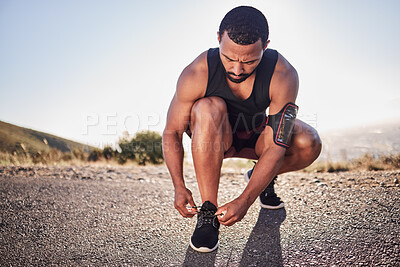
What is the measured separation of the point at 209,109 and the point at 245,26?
61 centimetres

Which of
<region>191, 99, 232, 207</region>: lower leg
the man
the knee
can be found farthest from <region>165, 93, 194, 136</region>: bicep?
<region>191, 99, 232, 207</region>: lower leg

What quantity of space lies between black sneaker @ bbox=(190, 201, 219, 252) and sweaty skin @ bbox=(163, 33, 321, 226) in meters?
0.07

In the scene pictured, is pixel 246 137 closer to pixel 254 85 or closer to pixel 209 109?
pixel 254 85

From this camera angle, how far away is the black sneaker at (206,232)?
1.70m

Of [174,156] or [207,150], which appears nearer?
[207,150]

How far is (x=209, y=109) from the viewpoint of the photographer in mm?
1941

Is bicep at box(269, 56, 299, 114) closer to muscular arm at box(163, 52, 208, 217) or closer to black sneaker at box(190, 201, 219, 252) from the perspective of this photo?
muscular arm at box(163, 52, 208, 217)

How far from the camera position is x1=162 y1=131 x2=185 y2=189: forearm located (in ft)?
6.50

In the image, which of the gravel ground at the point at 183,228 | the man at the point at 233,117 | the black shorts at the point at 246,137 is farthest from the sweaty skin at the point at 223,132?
the gravel ground at the point at 183,228

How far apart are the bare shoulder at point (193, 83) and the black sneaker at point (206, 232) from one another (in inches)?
32.6

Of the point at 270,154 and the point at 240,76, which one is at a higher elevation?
the point at 240,76

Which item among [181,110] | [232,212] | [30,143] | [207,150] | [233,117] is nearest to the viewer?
[232,212]

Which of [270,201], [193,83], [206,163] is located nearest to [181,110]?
[193,83]

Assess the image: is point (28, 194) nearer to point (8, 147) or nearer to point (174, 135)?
point (174, 135)
